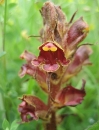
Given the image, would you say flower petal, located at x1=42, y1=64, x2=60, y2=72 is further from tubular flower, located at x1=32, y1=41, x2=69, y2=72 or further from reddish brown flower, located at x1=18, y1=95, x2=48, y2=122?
reddish brown flower, located at x1=18, y1=95, x2=48, y2=122

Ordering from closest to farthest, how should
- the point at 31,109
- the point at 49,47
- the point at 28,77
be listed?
the point at 49,47, the point at 31,109, the point at 28,77

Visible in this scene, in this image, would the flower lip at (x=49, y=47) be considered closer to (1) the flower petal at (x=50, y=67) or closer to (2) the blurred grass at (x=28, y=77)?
(1) the flower petal at (x=50, y=67)

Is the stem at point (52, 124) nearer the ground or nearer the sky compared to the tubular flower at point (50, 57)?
nearer the ground

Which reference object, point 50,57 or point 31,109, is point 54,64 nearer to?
point 50,57

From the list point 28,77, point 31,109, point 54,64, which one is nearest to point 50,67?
point 54,64

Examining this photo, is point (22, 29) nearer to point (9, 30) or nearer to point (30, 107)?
point (9, 30)

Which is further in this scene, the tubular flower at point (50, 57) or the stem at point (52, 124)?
the stem at point (52, 124)

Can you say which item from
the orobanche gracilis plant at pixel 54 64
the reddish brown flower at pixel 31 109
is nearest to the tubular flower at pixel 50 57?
the orobanche gracilis plant at pixel 54 64

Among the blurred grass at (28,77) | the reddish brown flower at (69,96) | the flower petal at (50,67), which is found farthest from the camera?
the blurred grass at (28,77)
